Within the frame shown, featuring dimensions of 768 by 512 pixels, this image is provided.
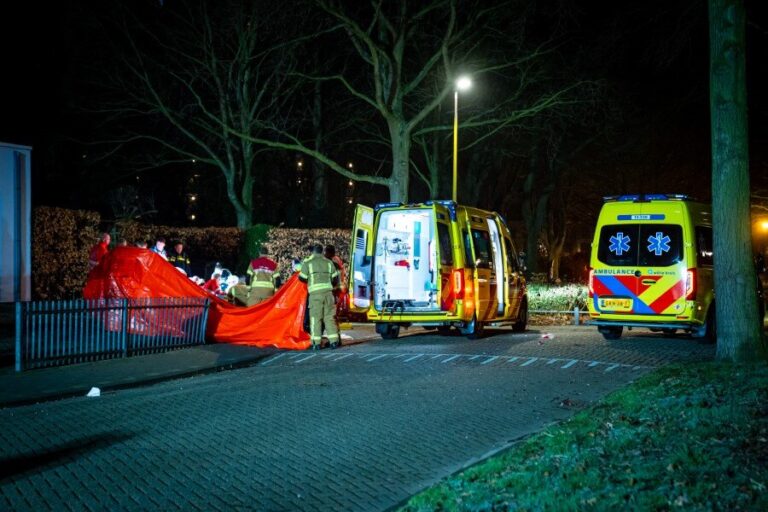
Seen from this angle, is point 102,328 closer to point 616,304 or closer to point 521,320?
point 616,304

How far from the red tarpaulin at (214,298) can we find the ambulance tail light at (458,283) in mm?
2750

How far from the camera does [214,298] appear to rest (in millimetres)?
14602

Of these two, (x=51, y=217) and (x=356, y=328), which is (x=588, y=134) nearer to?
(x=356, y=328)

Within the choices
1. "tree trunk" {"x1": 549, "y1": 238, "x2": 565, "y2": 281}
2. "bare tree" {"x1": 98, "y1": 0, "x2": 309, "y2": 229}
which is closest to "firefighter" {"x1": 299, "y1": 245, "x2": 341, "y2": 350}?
"bare tree" {"x1": 98, "y1": 0, "x2": 309, "y2": 229}

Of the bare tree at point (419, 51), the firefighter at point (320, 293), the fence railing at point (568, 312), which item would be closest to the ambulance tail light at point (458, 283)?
the firefighter at point (320, 293)

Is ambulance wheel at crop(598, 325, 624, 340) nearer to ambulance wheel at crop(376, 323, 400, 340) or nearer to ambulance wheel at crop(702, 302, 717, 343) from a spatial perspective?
ambulance wheel at crop(702, 302, 717, 343)

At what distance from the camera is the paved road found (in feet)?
17.8

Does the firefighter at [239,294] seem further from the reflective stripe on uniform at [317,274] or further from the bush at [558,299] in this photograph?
the bush at [558,299]

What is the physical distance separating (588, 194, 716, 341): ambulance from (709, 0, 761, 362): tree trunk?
9.67 ft

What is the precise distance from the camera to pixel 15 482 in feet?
18.2

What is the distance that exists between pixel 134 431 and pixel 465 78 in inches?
700

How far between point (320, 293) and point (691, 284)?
253 inches

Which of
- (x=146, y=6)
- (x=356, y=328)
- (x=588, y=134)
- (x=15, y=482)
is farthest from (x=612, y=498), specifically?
(x=588, y=134)

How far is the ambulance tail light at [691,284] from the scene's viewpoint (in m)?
13.3
